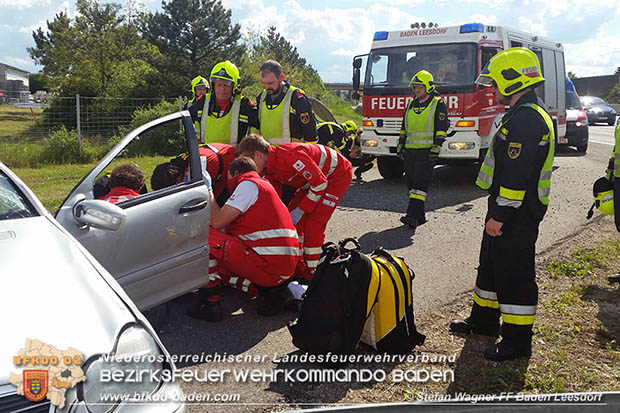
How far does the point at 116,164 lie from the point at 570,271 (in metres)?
4.25

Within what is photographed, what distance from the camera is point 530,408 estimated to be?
2701mm

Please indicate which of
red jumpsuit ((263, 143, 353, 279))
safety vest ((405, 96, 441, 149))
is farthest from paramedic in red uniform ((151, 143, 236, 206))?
safety vest ((405, 96, 441, 149))

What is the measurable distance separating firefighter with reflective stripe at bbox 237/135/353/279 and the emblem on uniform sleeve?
170cm

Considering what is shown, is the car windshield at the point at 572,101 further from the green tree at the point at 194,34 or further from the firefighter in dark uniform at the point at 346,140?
the green tree at the point at 194,34

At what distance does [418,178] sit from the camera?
7145 millimetres

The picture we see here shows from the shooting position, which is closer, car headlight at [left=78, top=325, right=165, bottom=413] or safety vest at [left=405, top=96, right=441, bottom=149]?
car headlight at [left=78, top=325, right=165, bottom=413]

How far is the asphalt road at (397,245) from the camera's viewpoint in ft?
12.0

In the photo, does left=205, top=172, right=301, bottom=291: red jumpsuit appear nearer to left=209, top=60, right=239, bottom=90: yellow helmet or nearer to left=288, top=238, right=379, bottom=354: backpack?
left=288, top=238, right=379, bottom=354: backpack

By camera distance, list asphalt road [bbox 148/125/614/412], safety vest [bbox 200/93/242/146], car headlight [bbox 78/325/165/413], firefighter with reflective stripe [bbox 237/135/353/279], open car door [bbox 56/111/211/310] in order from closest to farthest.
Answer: car headlight [bbox 78/325/165/413] < open car door [bbox 56/111/211/310] < asphalt road [bbox 148/125/614/412] < firefighter with reflective stripe [bbox 237/135/353/279] < safety vest [bbox 200/93/242/146]

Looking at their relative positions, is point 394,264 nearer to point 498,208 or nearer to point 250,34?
point 498,208

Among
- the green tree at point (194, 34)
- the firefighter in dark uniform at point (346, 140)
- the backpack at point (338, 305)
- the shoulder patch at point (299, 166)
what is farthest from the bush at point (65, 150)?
the green tree at point (194, 34)

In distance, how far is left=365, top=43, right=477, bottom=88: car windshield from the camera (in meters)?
9.34

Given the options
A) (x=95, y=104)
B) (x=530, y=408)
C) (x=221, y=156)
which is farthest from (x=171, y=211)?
(x=95, y=104)

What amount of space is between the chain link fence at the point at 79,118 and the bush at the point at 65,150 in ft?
0.71
